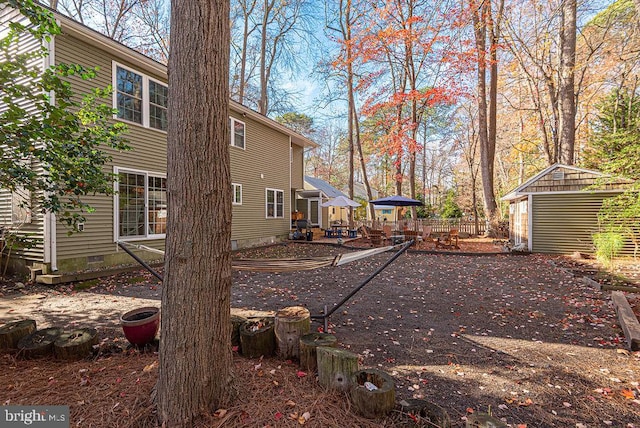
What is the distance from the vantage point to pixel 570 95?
1086cm

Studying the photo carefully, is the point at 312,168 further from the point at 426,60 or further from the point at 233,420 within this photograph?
the point at 233,420

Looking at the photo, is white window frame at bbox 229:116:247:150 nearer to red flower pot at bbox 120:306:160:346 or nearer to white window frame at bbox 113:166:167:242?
white window frame at bbox 113:166:167:242

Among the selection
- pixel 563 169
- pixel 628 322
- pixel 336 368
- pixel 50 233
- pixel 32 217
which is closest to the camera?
pixel 336 368

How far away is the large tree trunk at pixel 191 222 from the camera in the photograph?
5.69 ft

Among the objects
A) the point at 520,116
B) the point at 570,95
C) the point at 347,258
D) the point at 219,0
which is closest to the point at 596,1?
the point at 570,95

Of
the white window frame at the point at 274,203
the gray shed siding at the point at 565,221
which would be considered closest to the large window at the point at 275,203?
the white window frame at the point at 274,203

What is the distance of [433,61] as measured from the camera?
49.4 ft

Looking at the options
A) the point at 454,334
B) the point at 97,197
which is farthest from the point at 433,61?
the point at 97,197

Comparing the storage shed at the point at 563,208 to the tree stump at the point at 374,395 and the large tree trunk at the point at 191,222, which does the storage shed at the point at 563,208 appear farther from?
the large tree trunk at the point at 191,222

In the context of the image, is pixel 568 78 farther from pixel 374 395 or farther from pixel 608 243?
pixel 374 395

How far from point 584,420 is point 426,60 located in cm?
1669

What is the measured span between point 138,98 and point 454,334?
8.63 m

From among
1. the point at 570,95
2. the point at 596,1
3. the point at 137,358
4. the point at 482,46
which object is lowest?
the point at 137,358

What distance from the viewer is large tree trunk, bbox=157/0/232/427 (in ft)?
5.69
